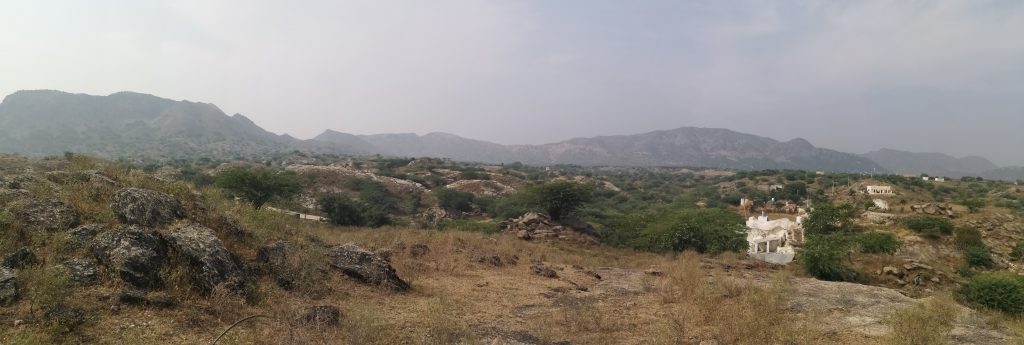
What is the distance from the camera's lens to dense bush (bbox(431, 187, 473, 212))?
52.5 m

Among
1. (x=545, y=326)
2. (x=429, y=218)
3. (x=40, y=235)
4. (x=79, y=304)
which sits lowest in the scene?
(x=429, y=218)

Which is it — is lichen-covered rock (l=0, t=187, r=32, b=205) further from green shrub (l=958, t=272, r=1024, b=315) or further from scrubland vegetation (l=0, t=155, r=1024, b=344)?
green shrub (l=958, t=272, r=1024, b=315)

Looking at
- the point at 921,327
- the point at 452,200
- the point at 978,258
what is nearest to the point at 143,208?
the point at 921,327

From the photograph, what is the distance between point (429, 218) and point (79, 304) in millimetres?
37125

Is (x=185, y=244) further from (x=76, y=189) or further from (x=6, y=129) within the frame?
(x=6, y=129)

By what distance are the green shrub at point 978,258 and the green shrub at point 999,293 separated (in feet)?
49.8

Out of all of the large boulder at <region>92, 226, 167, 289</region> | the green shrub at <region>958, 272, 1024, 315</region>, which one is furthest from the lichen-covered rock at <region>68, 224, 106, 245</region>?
the green shrub at <region>958, 272, 1024, 315</region>

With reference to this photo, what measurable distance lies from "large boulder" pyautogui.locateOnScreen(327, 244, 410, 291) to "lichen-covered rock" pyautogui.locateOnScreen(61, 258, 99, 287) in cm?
424

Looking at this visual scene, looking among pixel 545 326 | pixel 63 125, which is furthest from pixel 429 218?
pixel 63 125

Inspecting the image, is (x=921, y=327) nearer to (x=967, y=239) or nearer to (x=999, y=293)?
(x=999, y=293)

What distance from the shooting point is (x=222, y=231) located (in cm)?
1069

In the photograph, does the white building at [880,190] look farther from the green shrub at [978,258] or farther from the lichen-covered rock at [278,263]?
the lichen-covered rock at [278,263]

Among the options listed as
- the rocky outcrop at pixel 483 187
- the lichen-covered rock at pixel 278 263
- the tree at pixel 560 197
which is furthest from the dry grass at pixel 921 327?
the rocky outcrop at pixel 483 187

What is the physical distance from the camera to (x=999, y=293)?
1348 cm
